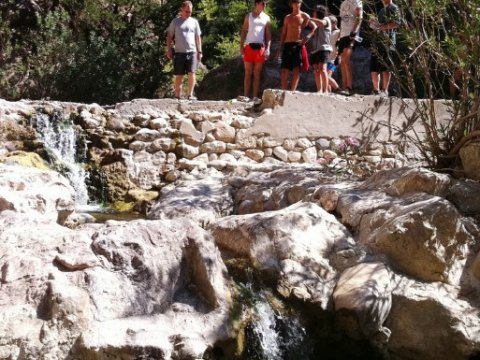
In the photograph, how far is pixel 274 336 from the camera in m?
3.86

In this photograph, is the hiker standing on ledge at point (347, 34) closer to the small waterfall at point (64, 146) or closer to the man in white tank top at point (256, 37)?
the man in white tank top at point (256, 37)

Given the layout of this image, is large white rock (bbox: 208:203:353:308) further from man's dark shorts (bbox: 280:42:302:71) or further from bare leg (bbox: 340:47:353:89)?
bare leg (bbox: 340:47:353:89)

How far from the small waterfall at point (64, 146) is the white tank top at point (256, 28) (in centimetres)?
264

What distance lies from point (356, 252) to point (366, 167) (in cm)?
276

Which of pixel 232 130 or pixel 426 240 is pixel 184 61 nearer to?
pixel 232 130

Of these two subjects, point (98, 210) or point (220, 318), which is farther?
point (98, 210)

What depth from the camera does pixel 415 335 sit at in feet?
13.2

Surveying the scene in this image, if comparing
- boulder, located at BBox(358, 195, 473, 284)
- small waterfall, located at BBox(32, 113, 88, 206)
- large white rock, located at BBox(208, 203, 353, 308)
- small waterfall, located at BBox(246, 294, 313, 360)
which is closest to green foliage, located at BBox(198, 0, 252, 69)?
small waterfall, located at BBox(32, 113, 88, 206)

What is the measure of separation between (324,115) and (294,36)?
1.09 metres

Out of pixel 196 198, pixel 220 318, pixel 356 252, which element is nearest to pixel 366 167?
pixel 196 198

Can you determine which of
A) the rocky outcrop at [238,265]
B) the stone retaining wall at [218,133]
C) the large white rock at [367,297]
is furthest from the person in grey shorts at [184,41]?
the large white rock at [367,297]

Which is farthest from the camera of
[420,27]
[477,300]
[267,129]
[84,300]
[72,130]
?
[267,129]

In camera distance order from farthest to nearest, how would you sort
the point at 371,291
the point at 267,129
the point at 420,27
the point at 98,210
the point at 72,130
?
1. the point at 267,129
2. the point at 72,130
3. the point at 98,210
4. the point at 420,27
5. the point at 371,291

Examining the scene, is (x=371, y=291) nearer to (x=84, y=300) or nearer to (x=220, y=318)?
(x=220, y=318)
